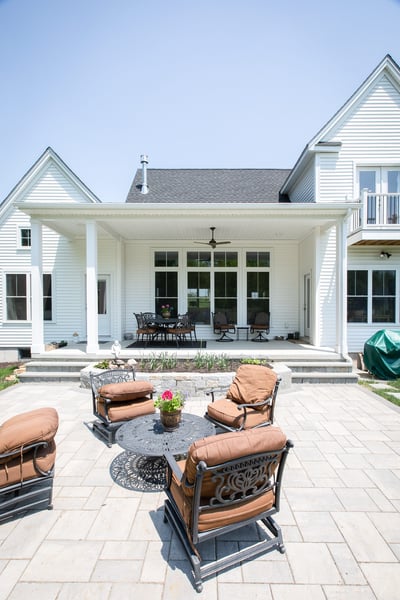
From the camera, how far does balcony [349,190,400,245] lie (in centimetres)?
765

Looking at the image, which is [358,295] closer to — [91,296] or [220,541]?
[91,296]

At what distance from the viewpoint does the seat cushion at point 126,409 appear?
3.54 meters

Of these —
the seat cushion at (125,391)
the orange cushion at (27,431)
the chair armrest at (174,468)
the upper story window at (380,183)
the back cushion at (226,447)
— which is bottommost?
the chair armrest at (174,468)

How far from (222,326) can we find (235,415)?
572cm

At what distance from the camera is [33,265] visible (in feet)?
22.5

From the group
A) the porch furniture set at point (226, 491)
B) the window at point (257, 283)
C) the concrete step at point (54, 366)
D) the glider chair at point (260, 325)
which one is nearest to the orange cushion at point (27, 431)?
the porch furniture set at point (226, 491)

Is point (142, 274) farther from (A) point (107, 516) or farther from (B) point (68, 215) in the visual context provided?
(A) point (107, 516)

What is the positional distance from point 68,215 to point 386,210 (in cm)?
820

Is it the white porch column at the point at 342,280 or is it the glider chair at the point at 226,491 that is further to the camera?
the white porch column at the point at 342,280

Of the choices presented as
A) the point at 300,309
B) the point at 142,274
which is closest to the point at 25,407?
the point at 142,274

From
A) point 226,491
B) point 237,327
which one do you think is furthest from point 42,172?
point 226,491

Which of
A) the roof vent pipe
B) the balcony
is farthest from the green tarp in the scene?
the roof vent pipe

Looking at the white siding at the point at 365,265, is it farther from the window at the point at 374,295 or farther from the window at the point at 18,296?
the window at the point at 18,296

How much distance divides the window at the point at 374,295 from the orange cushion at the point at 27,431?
27.8 feet
